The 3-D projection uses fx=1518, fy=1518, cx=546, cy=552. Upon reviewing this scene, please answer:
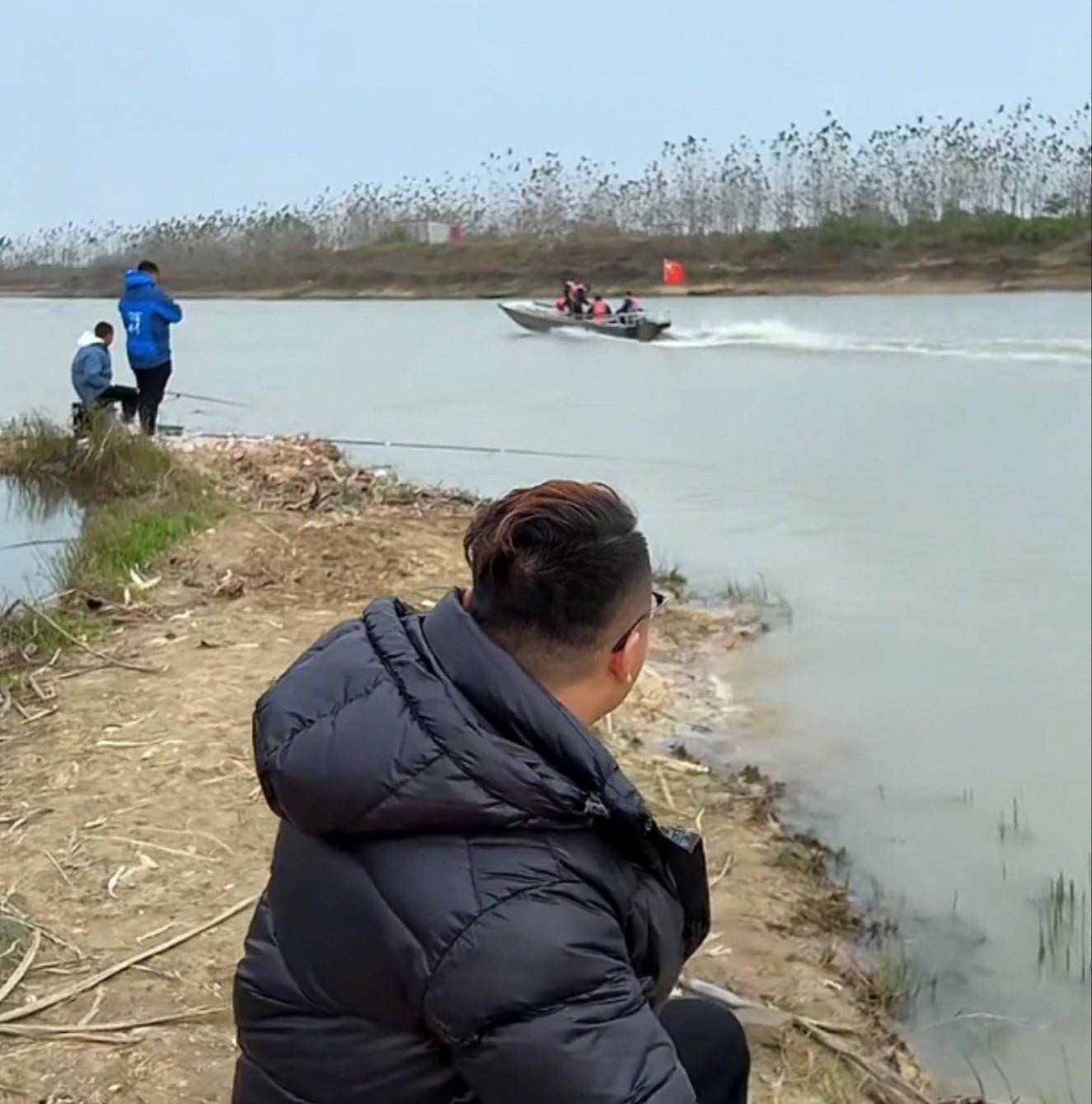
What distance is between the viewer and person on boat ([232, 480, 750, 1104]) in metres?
1.41

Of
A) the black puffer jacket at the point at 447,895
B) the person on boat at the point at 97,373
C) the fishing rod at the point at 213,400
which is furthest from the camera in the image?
the fishing rod at the point at 213,400

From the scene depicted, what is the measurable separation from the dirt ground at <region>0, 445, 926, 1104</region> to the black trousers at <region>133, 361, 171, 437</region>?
10.1 ft

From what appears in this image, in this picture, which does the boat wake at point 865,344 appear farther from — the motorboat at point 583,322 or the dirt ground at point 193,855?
the dirt ground at point 193,855

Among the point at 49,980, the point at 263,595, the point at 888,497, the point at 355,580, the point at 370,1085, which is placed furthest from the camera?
the point at 888,497

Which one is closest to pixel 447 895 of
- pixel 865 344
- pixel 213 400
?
pixel 213 400

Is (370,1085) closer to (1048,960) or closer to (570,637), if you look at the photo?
(570,637)

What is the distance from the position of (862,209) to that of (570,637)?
2965cm

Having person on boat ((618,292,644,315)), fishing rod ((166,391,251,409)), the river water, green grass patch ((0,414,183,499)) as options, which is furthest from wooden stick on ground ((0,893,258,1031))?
person on boat ((618,292,644,315))

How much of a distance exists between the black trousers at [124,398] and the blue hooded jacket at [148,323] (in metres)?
0.24

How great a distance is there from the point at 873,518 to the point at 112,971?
30.5 feet

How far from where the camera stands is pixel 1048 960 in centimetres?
459

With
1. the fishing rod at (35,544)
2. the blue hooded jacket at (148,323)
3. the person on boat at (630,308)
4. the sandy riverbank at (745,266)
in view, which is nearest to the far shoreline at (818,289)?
the sandy riverbank at (745,266)

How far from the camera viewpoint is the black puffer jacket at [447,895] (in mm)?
1403

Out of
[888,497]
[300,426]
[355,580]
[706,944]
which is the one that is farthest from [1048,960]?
[300,426]
